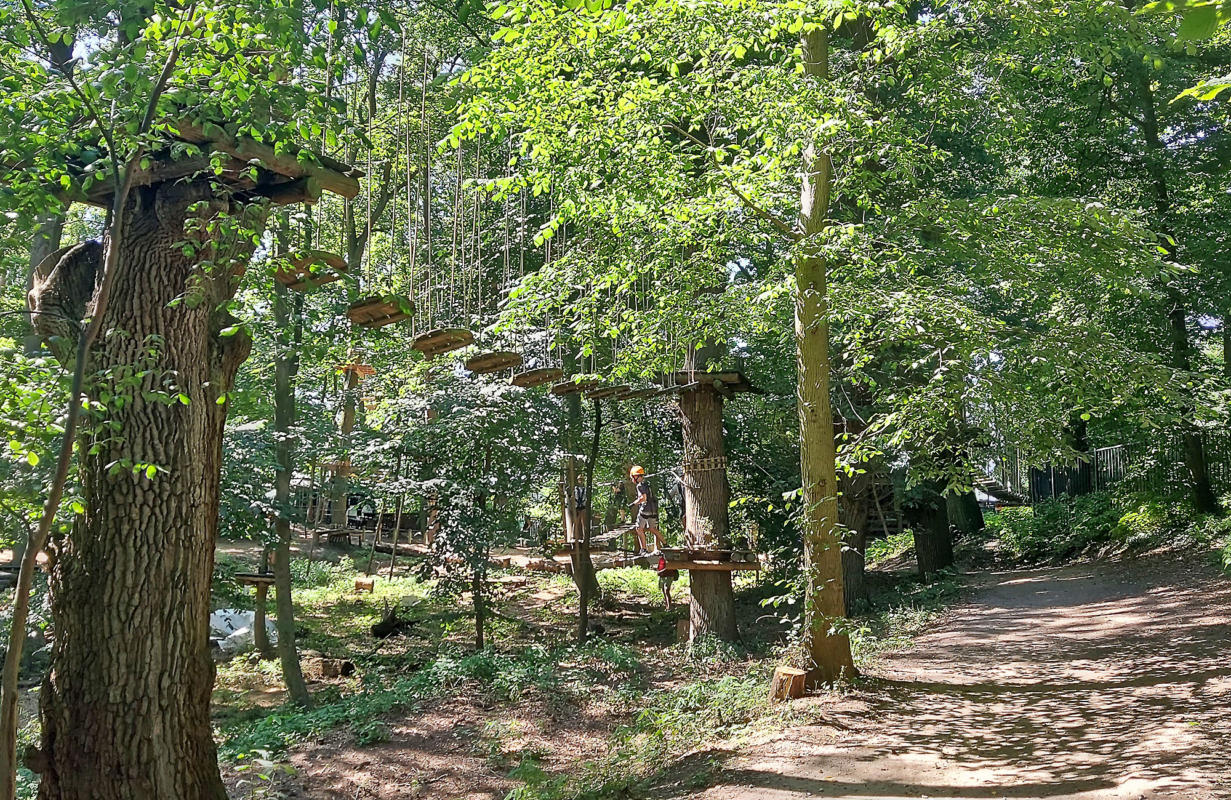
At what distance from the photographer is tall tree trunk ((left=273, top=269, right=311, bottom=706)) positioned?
36.4ft

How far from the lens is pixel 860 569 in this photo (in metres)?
15.1

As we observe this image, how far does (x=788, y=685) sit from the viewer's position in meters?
7.23

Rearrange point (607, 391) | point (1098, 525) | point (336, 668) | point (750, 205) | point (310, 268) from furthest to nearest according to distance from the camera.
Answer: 1. point (1098, 525)
2. point (336, 668)
3. point (607, 391)
4. point (750, 205)
5. point (310, 268)

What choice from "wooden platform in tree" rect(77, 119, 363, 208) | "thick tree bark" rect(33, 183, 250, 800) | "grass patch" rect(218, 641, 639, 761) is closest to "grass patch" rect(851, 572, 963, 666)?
"grass patch" rect(218, 641, 639, 761)

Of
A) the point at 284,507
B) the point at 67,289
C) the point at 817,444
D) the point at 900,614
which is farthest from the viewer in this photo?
the point at 900,614

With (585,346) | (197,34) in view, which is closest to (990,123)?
(585,346)

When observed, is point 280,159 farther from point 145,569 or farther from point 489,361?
point 489,361

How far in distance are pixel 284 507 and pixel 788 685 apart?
7.04m

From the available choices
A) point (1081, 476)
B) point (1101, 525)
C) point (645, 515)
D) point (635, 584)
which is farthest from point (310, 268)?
point (1081, 476)

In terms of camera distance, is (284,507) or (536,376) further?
(284,507)

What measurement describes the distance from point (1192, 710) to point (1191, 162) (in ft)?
40.4

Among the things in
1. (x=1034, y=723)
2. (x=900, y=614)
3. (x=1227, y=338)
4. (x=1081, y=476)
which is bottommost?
(x=900, y=614)

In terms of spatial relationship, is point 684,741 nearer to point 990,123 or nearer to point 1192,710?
point 1192,710

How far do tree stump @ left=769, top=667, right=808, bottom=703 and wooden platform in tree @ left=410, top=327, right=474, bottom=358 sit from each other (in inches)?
153
